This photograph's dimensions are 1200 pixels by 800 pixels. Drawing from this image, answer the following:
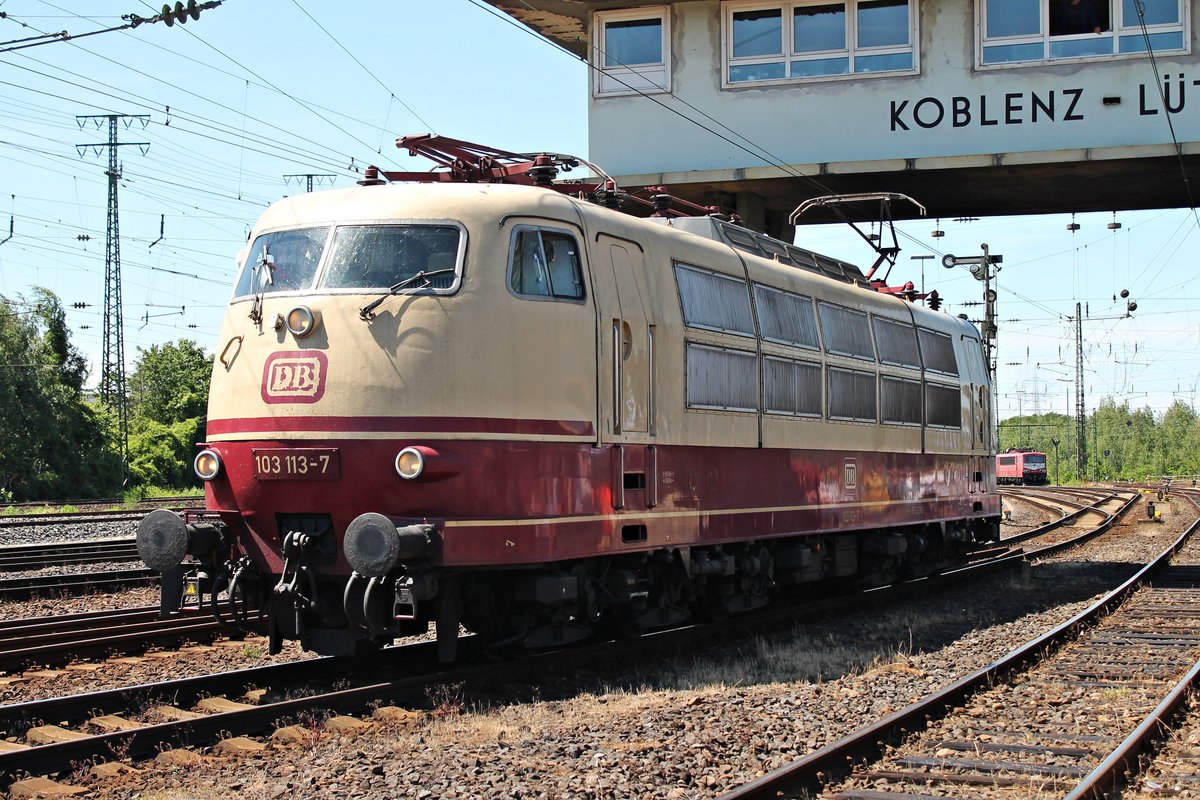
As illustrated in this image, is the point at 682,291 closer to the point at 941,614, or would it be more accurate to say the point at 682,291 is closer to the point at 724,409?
the point at 724,409

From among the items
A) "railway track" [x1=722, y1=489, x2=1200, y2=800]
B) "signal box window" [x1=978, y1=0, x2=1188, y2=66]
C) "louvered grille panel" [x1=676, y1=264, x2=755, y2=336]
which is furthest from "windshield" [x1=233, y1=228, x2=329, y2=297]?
"signal box window" [x1=978, y1=0, x2=1188, y2=66]

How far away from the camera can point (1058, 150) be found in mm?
19469

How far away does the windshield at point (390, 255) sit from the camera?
9492mm

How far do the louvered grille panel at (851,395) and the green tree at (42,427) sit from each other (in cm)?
4278

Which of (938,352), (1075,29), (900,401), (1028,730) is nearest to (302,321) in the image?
(1028,730)

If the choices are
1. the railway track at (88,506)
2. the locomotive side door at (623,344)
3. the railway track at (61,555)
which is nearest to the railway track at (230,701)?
the locomotive side door at (623,344)

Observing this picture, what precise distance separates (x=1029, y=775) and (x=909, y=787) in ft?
2.44

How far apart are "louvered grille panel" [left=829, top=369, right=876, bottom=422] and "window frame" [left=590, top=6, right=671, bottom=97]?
778 cm

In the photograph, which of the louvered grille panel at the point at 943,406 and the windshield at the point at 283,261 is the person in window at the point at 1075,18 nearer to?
the louvered grille panel at the point at 943,406

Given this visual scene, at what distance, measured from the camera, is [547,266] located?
994cm

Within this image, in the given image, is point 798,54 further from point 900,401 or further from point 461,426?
point 461,426

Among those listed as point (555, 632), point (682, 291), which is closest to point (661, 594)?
point (555, 632)

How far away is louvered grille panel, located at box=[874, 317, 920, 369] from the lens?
52.9ft

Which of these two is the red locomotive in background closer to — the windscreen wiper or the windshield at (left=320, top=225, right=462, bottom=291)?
the windshield at (left=320, top=225, right=462, bottom=291)
